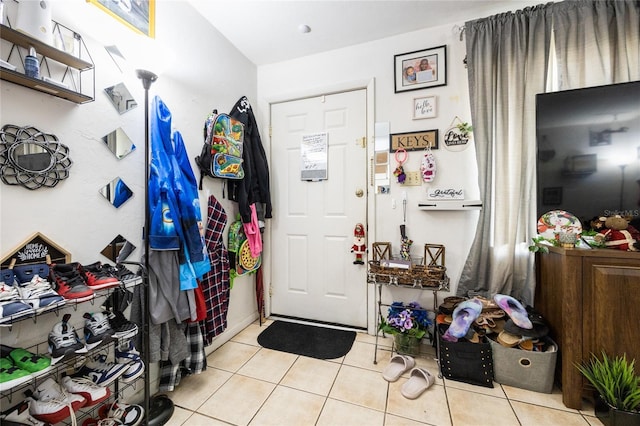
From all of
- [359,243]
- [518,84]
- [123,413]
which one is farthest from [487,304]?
[123,413]

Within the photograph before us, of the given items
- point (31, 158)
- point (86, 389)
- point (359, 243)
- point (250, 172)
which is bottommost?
point (86, 389)

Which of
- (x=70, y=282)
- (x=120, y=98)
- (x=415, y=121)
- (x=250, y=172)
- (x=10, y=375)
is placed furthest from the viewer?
(x=250, y=172)

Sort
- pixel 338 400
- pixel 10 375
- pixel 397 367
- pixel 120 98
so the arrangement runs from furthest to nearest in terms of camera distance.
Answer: pixel 397 367
pixel 338 400
pixel 120 98
pixel 10 375

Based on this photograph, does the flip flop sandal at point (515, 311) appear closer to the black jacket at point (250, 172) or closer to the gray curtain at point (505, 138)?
the gray curtain at point (505, 138)

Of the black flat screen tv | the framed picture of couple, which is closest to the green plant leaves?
the black flat screen tv

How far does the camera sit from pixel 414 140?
6.91 ft

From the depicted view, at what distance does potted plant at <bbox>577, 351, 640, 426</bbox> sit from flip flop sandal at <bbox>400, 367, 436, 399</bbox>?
76 centimetres

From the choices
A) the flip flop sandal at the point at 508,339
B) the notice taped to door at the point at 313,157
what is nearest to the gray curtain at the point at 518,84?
the flip flop sandal at the point at 508,339

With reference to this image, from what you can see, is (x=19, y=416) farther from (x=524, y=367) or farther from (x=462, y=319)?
(x=524, y=367)

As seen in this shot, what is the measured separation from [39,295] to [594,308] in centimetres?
244

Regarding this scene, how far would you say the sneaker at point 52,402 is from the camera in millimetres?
924

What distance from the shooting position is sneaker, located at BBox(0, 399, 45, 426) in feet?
2.92

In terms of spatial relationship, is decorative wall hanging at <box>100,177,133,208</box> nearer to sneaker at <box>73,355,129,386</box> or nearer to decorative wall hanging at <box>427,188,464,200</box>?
sneaker at <box>73,355,129,386</box>

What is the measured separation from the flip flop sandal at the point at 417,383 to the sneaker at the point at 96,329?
5.09 ft
